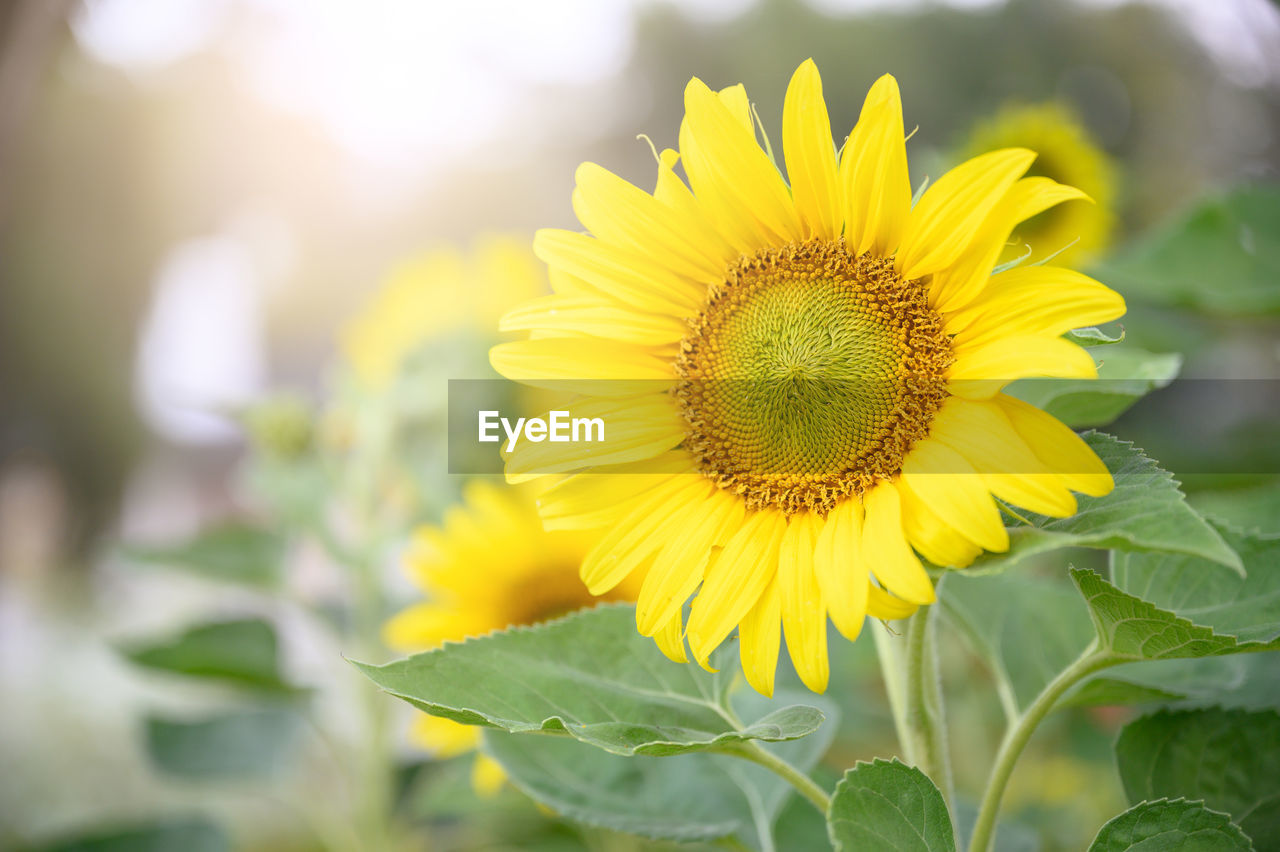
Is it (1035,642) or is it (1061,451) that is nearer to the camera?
(1061,451)

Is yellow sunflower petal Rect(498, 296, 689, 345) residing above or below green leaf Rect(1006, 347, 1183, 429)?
above

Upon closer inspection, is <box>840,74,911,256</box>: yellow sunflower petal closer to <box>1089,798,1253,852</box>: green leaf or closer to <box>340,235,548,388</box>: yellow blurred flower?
<box>1089,798,1253,852</box>: green leaf

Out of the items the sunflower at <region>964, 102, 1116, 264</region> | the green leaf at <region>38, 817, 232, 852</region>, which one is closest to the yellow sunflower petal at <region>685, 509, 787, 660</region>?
the green leaf at <region>38, 817, 232, 852</region>

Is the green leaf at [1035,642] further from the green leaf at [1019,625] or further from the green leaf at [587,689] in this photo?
the green leaf at [587,689]

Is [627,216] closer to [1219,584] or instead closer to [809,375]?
[809,375]

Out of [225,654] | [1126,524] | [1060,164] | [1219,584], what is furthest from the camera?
[1060,164]

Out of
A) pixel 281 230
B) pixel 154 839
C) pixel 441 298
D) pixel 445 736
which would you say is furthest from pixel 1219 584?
pixel 281 230

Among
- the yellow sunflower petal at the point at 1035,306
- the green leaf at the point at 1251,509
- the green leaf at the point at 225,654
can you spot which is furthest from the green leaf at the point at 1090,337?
the green leaf at the point at 225,654

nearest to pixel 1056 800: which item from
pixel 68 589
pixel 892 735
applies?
pixel 892 735
